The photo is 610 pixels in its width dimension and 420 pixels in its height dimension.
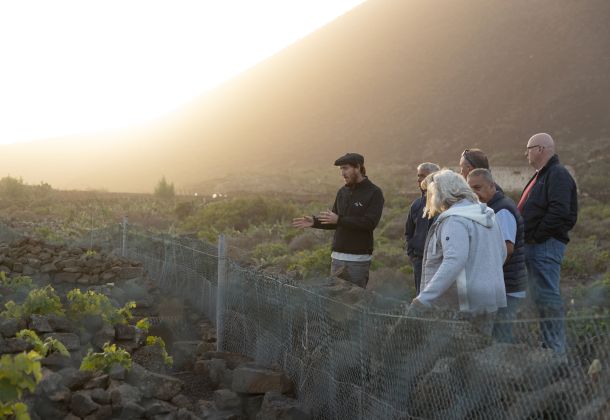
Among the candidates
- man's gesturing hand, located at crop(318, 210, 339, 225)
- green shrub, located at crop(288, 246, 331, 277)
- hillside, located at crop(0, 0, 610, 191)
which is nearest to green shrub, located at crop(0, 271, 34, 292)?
man's gesturing hand, located at crop(318, 210, 339, 225)

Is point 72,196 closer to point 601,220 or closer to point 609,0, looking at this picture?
point 601,220

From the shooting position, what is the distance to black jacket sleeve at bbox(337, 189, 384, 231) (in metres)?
6.65

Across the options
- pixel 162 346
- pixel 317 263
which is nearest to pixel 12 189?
pixel 317 263

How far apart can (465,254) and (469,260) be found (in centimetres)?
9

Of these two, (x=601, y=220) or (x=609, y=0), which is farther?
(x=609, y=0)

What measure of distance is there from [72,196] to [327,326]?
82.7 feet

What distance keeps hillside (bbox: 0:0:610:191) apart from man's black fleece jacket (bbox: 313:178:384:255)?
153 ft

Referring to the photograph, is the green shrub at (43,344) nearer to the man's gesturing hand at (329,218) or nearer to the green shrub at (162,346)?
the green shrub at (162,346)

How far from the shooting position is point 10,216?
2048cm

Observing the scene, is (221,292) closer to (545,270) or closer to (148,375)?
(148,375)

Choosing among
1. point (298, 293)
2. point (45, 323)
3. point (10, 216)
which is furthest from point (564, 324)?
point (10, 216)

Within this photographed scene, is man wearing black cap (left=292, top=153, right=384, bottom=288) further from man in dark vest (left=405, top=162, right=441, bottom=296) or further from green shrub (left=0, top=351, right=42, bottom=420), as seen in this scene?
green shrub (left=0, top=351, right=42, bottom=420)

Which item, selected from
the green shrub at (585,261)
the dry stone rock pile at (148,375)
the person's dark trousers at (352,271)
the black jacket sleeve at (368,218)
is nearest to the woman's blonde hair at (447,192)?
the dry stone rock pile at (148,375)

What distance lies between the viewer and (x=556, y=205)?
555 centimetres
